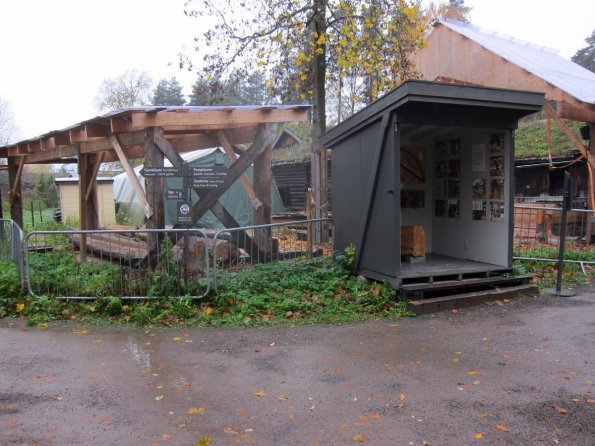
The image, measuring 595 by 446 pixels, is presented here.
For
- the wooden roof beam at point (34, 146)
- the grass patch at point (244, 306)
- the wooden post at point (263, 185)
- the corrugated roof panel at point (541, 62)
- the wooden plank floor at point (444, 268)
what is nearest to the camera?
the grass patch at point (244, 306)

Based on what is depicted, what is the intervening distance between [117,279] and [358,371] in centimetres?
384

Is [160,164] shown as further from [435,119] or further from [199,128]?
[435,119]

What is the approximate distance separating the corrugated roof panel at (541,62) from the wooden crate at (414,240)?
5.13 m

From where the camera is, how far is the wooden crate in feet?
25.8

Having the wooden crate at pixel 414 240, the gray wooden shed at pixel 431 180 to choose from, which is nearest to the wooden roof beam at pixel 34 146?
the gray wooden shed at pixel 431 180

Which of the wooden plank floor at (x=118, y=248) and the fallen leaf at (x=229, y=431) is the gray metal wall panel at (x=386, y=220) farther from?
the wooden plank floor at (x=118, y=248)

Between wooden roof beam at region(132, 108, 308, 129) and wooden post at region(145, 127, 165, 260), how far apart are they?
0.22m

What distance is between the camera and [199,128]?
320 inches

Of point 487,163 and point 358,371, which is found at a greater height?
point 487,163

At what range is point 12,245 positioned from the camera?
842cm

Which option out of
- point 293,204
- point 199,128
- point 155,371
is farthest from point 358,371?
point 293,204

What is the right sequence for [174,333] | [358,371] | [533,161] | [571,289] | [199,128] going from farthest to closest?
[533,161], [199,128], [571,289], [174,333], [358,371]

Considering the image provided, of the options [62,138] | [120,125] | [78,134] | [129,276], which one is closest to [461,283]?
[129,276]

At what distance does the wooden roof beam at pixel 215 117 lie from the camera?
7273 millimetres
